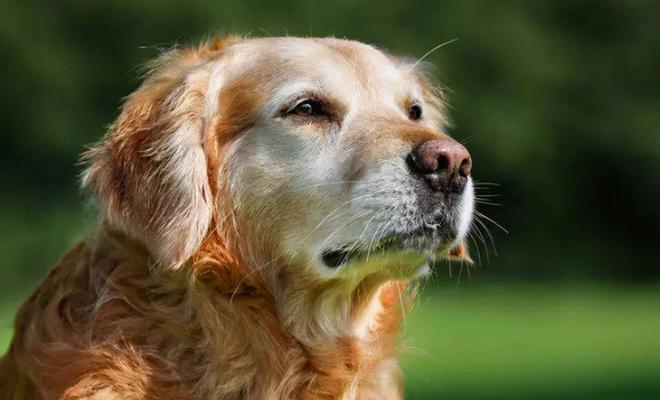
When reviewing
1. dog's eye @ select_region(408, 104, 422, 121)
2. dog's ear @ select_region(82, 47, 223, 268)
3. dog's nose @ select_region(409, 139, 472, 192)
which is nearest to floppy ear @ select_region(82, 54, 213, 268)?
dog's ear @ select_region(82, 47, 223, 268)

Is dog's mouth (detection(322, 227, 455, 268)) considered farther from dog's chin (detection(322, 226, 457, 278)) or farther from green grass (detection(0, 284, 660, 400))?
green grass (detection(0, 284, 660, 400))

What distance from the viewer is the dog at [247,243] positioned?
4551 millimetres

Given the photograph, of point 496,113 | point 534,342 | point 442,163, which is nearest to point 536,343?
point 534,342

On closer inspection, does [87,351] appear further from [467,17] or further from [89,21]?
[467,17]

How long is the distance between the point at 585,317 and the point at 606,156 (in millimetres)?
7968

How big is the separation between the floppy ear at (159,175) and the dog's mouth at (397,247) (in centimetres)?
50

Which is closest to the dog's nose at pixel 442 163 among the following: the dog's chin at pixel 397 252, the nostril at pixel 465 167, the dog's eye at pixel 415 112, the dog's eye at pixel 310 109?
the nostril at pixel 465 167

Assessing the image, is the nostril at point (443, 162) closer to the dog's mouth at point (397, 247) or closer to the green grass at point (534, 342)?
the dog's mouth at point (397, 247)

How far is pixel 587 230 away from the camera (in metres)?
23.7

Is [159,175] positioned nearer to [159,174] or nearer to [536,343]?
[159,174]

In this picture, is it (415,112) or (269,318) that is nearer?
(269,318)

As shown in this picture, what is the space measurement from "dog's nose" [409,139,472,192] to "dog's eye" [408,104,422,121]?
81 centimetres

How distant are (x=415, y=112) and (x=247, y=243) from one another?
107cm

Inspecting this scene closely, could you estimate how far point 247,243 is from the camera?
187 inches
